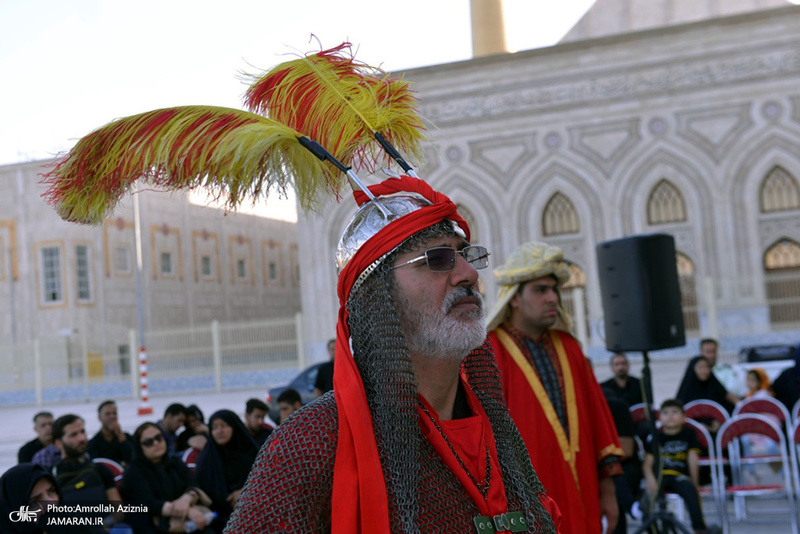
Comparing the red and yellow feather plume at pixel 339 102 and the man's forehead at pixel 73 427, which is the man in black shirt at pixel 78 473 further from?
the red and yellow feather plume at pixel 339 102

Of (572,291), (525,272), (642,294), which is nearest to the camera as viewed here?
(525,272)

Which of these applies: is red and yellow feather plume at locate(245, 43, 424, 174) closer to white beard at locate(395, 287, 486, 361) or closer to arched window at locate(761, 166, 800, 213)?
white beard at locate(395, 287, 486, 361)

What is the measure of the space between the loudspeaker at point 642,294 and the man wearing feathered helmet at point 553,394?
1.68 metres

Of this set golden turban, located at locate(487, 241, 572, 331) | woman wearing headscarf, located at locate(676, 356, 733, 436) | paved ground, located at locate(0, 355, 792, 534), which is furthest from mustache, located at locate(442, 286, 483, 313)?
paved ground, located at locate(0, 355, 792, 534)

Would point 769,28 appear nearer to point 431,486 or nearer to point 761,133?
point 761,133

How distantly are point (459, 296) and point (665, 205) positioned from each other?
18.5 metres

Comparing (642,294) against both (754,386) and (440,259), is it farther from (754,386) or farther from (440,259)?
(440,259)

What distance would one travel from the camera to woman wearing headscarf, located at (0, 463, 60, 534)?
11.8 feet

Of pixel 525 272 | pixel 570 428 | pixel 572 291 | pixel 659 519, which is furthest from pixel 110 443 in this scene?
pixel 572 291

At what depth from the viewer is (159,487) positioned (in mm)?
5242

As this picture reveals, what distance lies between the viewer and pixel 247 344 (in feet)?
66.7

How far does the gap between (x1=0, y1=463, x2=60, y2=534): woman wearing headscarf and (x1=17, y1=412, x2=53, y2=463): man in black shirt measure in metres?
2.53

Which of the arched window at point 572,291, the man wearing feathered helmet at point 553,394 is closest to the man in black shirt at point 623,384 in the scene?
the man wearing feathered helmet at point 553,394

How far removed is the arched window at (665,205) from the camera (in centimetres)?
1914
